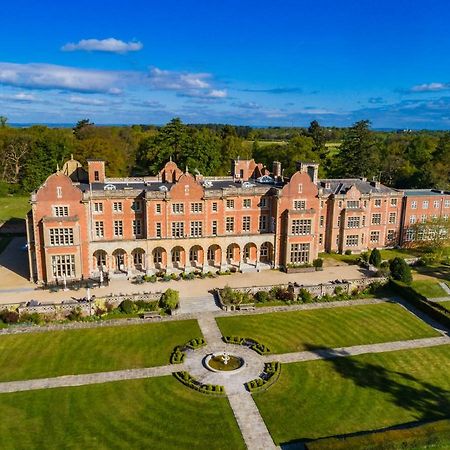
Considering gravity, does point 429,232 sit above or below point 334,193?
below

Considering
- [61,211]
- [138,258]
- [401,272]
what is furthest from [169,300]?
[401,272]

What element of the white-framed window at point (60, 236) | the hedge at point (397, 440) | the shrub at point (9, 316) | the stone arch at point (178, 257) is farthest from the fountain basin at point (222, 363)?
the white-framed window at point (60, 236)

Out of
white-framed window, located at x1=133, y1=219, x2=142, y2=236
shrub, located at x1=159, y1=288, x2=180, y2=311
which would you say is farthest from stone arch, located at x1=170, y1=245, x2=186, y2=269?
shrub, located at x1=159, y1=288, x2=180, y2=311

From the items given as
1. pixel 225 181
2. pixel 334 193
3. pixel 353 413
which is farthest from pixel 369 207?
pixel 353 413

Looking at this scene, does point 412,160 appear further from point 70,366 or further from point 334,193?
point 70,366

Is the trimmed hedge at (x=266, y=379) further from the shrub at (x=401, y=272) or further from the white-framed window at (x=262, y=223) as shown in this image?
the white-framed window at (x=262, y=223)

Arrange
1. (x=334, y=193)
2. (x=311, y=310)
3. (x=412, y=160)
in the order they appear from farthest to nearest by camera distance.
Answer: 1. (x=412, y=160)
2. (x=334, y=193)
3. (x=311, y=310)

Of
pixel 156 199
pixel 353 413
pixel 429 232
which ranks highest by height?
pixel 156 199

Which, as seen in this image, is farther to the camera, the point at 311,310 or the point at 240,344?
the point at 311,310
